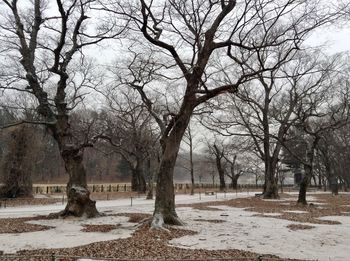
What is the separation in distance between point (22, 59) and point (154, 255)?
1345cm

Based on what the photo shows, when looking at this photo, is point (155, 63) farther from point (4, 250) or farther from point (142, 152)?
point (142, 152)

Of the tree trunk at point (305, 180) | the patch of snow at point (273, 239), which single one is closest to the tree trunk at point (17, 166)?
the patch of snow at point (273, 239)

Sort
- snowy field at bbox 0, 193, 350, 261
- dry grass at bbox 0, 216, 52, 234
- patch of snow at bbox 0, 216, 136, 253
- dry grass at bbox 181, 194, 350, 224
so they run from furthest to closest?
dry grass at bbox 181, 194, 350, 224, dry grass at bbox 0, 216, 52, 234, patch of snow at bbox 0, 216, 136, 253, snowy field at bbox 0, 193, 350, 261

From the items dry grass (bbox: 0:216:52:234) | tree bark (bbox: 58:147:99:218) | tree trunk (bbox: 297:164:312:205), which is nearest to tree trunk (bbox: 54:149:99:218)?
tree bark (bbox: 58:147:99:218)

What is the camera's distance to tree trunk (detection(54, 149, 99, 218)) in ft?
58.7

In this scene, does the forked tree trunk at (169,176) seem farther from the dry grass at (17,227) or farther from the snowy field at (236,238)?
the dry grass at (17,227)

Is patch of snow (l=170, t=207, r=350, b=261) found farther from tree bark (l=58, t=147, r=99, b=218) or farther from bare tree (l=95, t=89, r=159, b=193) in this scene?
bare tree (l=95, t=89, r=159, b=193)

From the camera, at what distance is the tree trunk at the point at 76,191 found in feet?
58.7

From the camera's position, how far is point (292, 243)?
38.5 feet

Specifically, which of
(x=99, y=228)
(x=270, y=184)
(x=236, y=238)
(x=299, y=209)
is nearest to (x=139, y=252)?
(x=236, y=238)

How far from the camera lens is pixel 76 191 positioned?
59.1ft

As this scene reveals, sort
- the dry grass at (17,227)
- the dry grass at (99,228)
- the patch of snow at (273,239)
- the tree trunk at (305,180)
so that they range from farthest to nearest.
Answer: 1. the tree trunk at (305,180)
2. the dry grass at (99,228)
3. the dry grass at (17,227)
4. the patch of snow at (273,239)

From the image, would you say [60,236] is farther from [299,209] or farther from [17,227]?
[299,209]

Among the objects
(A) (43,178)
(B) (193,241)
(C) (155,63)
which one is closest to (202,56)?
(C) (155,63)
